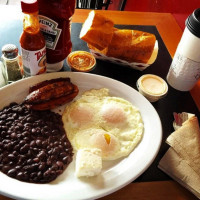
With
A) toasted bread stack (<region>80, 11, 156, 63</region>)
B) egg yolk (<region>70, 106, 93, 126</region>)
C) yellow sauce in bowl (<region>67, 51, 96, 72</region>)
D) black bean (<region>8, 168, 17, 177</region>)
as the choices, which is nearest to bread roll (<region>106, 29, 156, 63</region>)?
toasted bread stack (<region>80, 11, 156, 63</region>)

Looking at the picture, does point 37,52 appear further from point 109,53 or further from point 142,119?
point 142,119

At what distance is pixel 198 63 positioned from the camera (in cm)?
158

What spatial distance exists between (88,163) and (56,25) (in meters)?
0.82

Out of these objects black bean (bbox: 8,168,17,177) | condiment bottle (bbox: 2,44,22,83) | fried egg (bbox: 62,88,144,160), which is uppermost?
condiment bottle (bbox: 2,44,22,83)

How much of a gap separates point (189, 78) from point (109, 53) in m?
0.58

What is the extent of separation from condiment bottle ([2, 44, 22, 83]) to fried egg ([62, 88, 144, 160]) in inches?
16.1

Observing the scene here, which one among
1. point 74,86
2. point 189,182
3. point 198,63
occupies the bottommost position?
point 189,182

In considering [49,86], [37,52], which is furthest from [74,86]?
[37,52]

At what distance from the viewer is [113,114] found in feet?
4.99

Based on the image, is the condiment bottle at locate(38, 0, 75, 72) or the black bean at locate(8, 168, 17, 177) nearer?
the black bean at locate(8, 168, 17, 177)

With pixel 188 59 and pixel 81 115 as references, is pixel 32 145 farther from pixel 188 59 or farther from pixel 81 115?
pixel 188 59

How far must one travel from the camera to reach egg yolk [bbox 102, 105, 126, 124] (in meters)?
1.51

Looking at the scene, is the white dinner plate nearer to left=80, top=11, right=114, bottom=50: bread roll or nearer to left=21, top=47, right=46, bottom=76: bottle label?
left=21, top=47, right=46, bottom=76: bottle label

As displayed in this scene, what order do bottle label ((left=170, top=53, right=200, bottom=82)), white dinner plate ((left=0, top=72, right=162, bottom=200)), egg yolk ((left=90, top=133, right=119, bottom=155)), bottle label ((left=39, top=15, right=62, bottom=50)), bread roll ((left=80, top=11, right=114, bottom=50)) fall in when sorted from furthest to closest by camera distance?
bread roll ((left=80, top=11, right=114, bottom=50)), bottle label ((left=170, top=53, right=200, bottom=82)), bottle label ((left=39, top=15, right=62, bottom=50)), egg yolk ((left=90, top=133, right=119, bottom=155)), white dinner plate ((left=0, top=72, right=162, bottom=200))
